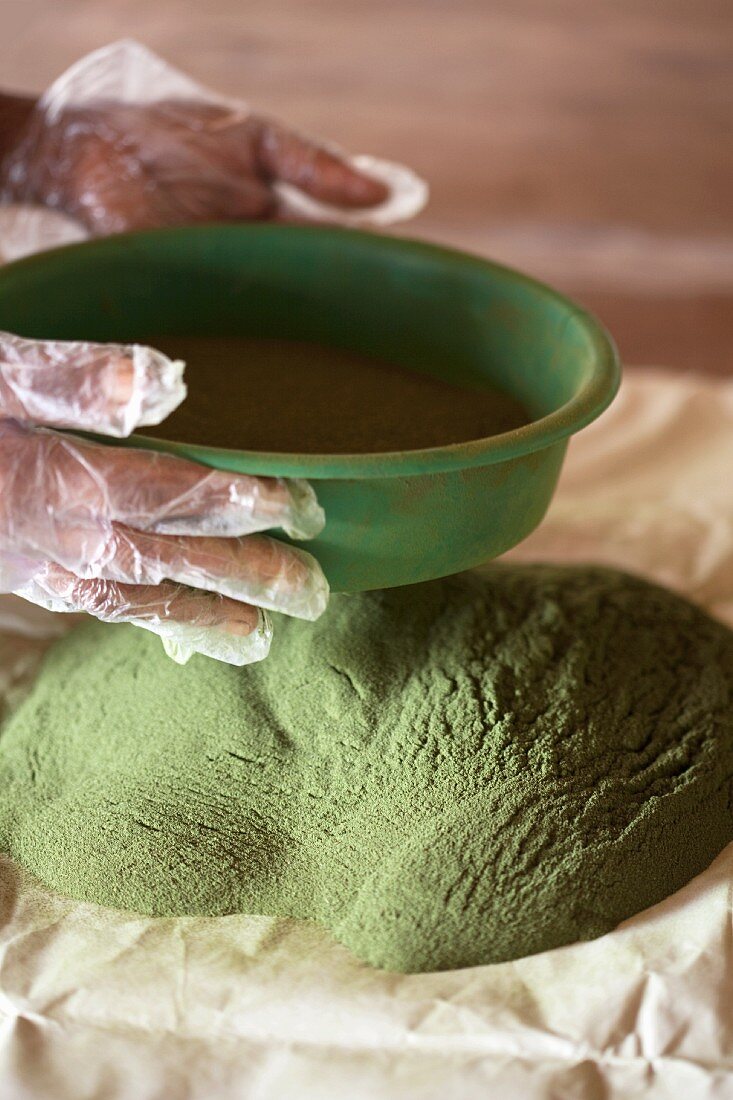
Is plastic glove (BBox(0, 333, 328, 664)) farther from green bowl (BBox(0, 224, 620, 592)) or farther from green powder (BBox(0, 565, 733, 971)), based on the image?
green powder (BBox(0, 565, 733, 971))

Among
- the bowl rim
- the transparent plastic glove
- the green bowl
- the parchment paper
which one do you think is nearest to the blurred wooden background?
the transparent plastic glove

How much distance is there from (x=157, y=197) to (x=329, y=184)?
160 millimetres

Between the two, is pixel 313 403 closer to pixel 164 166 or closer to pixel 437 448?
pixel 437 448

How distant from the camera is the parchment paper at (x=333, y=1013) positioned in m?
0.61

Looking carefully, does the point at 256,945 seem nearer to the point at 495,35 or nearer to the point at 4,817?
the point at 4,817

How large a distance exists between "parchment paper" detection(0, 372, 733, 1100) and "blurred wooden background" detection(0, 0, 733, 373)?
1526mm

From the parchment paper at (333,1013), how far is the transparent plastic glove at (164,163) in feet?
2.05

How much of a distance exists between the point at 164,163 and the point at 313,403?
41 centimetres

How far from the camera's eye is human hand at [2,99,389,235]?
104 centimetres

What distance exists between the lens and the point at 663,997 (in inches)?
25.5

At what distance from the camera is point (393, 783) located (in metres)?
0.71

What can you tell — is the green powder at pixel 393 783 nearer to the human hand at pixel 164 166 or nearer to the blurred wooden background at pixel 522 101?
the human hand at pixel 164 166

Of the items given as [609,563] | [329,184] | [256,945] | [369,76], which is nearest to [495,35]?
[369,76]

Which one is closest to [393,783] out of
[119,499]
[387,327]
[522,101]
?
[119,499]
